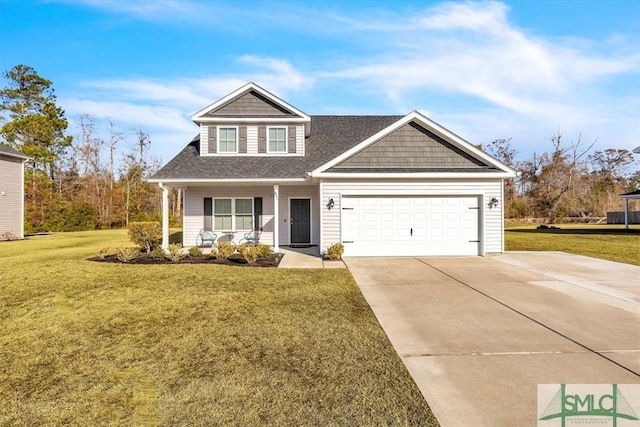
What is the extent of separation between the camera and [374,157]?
1222 centimetres

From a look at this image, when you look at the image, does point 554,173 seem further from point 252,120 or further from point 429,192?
point 252,120

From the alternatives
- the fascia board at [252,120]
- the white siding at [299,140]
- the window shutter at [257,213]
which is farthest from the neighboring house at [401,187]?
the fascia board at [252,120]

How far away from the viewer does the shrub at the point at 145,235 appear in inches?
474

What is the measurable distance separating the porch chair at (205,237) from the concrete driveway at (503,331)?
7927mm

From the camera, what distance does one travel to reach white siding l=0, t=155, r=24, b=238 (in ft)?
61.8

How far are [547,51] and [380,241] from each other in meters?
10.2

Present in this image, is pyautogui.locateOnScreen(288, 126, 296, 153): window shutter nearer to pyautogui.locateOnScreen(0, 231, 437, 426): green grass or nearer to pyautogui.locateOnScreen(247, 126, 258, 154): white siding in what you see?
pyautogui.locateOnScreen(247, 126, 258, 154): white siding

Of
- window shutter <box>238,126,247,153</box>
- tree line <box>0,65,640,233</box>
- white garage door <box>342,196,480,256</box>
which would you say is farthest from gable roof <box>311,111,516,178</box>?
tree line <box>0,65,640,233</box>

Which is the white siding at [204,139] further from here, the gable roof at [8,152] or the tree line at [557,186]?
the tree line at [557,186]

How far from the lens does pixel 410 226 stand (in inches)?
470

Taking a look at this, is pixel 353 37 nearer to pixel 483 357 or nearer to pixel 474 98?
pixel 474 98

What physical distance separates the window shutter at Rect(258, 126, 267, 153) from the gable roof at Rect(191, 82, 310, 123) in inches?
20.3

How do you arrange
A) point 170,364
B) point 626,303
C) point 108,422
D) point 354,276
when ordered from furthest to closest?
point 354,276
point 626,303
point 170,364
point 108,422

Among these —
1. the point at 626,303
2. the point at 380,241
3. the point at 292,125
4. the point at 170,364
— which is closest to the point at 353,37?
the point at 292,125
